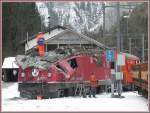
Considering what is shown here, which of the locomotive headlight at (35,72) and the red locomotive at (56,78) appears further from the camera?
the locomotive headlight at (35,72)

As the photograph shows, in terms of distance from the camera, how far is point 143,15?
92.4 meters

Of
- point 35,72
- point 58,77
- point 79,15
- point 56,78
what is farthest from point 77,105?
point 79,15

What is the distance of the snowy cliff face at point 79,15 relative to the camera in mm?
54294

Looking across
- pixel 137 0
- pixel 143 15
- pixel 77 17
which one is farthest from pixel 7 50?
pixel 137 0

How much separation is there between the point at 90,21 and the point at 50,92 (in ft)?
110

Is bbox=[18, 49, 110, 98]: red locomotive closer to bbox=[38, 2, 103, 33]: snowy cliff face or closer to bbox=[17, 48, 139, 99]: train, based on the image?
bbox=[17, 48, 139, 99]: train

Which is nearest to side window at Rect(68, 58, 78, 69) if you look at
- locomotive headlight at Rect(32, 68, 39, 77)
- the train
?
the train

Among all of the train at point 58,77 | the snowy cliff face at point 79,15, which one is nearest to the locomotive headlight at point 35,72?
the train at point 58,77

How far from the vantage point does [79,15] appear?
68.8m

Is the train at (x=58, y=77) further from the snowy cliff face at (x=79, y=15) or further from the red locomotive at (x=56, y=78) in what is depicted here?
the snowy cliff face at (x=79, y=15)

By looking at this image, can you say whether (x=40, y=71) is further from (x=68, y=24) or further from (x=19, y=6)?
(x=19, y=6)

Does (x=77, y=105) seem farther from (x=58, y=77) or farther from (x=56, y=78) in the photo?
(x=58, y=77)

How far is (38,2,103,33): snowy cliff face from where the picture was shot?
54.3 metres

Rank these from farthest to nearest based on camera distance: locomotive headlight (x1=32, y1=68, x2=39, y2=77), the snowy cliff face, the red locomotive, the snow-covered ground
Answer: the snowy cliff face, locomotive headlight (x1=32, y1=68, x2=39, y2=77), the red locomotive, the snow-covered ground
